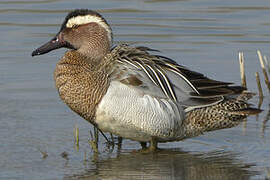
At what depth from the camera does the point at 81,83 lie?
7.23 meters

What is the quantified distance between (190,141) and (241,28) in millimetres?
4604

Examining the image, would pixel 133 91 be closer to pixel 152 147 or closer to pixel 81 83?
pixel 81 83

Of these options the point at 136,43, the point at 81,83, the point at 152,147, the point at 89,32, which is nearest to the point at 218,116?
the point at 152,147

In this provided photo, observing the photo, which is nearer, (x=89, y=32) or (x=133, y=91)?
(x=133, y=91)

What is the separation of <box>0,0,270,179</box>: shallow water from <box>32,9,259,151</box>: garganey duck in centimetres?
30

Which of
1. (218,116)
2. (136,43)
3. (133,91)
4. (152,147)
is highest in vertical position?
(133,91)

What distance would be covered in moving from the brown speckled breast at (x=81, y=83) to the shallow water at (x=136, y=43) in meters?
0.47

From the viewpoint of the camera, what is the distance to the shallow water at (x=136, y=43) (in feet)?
22.9

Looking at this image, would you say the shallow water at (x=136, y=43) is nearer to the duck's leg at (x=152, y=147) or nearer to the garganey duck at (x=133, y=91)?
the duck's leg at (x=152, y=147)

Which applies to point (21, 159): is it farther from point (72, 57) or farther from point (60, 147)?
point (72, 57)

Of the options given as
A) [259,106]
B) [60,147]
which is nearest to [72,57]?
[60,147]

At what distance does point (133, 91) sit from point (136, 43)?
4.29 metres

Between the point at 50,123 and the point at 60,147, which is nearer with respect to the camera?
the point at 60,147

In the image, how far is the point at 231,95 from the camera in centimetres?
758
